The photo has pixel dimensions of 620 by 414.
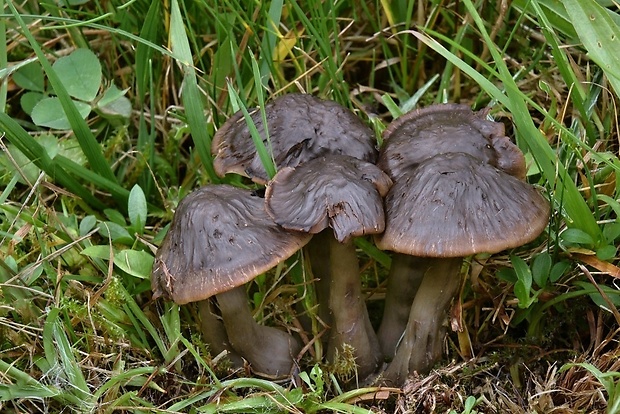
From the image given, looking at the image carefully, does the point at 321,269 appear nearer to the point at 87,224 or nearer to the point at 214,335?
the point at 214,335

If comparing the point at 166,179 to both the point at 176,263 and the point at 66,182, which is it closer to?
the point at 66,182

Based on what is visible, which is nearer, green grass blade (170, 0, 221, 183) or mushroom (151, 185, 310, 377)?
mushroom (151, 185, 310, 377)

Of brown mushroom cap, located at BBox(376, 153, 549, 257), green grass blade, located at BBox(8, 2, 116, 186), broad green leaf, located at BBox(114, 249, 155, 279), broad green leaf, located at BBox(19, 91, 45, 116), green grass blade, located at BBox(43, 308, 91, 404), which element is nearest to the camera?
brown mushroom cap, located at BBox(376, 153, 549, 257)

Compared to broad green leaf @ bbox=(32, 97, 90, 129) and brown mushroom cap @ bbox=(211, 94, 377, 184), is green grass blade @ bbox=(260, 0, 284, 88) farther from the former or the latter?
broad green leaf @ bbox=(32, 97, 90, 129)

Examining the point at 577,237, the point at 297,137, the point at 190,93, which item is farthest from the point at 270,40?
the point at 577,237

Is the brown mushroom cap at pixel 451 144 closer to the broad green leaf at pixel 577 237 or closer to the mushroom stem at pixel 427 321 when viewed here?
the broad green leaf at pixel 577 237

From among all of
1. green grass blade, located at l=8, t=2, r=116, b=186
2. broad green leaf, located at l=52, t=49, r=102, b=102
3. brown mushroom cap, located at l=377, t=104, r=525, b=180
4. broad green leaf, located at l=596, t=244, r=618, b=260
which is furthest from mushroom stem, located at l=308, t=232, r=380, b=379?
broad green leaf, located at l=52, t=49, r=102, b=102
